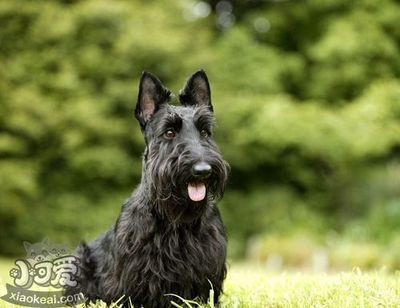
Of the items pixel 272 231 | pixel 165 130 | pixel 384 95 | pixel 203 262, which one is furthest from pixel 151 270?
pixel 384 95

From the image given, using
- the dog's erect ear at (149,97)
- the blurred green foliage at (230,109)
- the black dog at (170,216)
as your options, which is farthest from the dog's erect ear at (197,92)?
the blurred green foliage at (230,109)

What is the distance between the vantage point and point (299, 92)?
17484 millimetres

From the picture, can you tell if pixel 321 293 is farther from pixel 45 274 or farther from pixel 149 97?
pixel 45 274

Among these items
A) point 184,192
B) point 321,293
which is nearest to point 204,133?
point 184,192

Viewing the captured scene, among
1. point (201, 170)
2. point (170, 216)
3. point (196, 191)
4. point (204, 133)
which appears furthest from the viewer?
point (204, 133)

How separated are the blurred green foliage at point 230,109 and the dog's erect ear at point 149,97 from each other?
30.5ft

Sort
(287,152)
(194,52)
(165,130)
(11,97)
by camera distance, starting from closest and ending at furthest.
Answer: (165,130), (11,97), (194,52), (287,152)

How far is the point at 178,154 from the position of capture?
3816 mm

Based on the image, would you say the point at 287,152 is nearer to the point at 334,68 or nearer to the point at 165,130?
the point at 334,68

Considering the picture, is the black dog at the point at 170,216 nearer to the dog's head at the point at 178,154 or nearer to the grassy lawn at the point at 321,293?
the dog's head at the point at 178,154

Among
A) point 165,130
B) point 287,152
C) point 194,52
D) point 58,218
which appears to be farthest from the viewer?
point 287,152

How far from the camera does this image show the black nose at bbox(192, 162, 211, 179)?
372 cm

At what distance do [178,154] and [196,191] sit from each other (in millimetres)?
256

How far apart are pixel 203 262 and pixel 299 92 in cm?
1390
